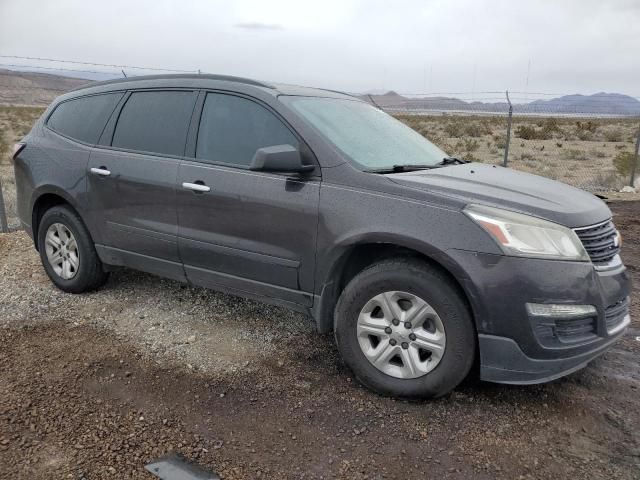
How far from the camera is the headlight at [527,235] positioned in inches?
113

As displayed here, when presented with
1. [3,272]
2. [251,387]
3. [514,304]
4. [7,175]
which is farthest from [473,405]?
[7,175]

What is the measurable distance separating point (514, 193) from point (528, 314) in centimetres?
75

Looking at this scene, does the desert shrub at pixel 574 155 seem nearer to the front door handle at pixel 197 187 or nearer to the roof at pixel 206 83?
the roof at pixel 206 83

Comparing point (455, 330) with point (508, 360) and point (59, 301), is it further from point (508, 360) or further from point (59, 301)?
point (59, 301)

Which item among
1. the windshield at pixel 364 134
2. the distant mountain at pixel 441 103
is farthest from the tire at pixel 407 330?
the distant mountain at pixel 441 103

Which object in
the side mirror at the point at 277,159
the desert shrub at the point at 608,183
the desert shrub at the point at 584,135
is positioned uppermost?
the side mirror at the point at 277,159

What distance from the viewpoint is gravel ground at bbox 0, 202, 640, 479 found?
105 inches

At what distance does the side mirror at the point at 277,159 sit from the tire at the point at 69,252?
2.03 meters

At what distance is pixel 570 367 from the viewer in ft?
9.89

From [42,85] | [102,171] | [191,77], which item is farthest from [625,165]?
[42,85]

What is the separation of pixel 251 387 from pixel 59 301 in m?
2.20

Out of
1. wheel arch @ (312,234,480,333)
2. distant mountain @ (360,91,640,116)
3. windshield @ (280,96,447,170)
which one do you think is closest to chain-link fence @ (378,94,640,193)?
distant mountain @ (360,91,640,116)

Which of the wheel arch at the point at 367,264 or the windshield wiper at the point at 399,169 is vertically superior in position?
the windshield wiper at the point at 399,169

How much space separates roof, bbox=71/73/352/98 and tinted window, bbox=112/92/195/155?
0.30ft
